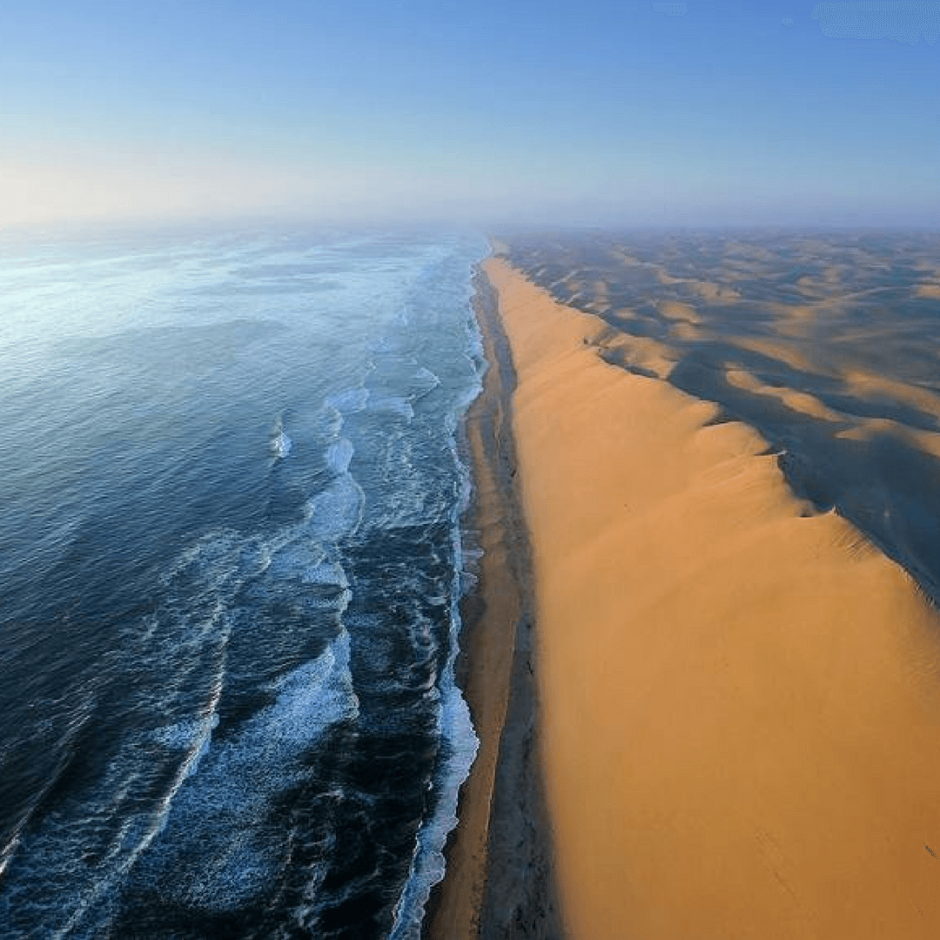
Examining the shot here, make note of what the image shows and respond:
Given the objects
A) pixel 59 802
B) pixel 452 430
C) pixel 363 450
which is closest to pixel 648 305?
pixel 452 430

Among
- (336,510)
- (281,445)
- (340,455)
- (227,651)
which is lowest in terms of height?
(340,455)

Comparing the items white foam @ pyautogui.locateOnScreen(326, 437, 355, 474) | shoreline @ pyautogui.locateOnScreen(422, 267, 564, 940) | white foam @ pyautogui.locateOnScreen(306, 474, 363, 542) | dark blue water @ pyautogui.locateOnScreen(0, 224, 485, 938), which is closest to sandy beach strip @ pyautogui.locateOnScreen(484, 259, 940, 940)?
shoreline @ pyautogui.locateOnScreen(422, 267, 564, 940)

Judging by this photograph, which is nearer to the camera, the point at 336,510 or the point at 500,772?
the point at 500,772

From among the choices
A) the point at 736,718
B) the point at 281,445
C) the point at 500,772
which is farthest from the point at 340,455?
the point at 736,718

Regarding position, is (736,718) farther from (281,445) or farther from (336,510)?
(281,445)

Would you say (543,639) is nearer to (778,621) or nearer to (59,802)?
(778,621)
